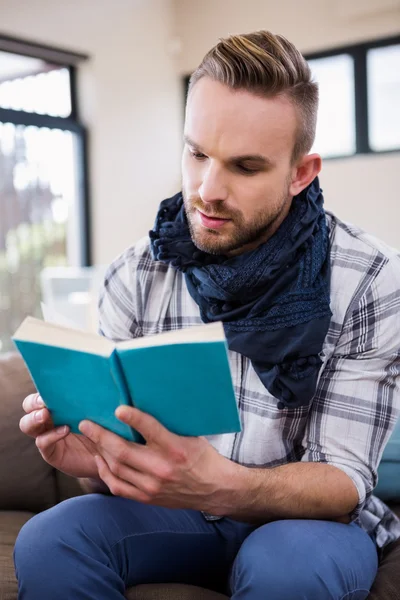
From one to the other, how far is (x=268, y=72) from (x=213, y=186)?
0.22 m

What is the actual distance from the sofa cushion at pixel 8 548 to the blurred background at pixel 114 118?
3240 mm

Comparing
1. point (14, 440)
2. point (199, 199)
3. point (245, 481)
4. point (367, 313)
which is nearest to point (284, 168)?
point (199, 199)

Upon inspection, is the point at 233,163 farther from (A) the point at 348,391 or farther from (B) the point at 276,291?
(A) the point at 348,391

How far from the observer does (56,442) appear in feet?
3.38

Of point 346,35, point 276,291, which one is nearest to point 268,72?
point 276,291

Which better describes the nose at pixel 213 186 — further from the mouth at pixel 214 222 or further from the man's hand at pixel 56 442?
the man's hand at pixel 56 442

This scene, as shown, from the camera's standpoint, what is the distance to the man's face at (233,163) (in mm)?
1137

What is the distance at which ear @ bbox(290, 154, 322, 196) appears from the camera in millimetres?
1257

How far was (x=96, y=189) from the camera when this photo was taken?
528 centimetres

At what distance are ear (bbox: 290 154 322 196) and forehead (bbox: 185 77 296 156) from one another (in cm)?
9

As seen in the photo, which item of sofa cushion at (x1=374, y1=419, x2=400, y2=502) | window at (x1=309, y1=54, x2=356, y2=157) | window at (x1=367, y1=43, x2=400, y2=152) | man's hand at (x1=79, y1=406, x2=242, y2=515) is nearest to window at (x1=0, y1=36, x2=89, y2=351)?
window at (x1=309, y1=54, x2=356, y2=157)

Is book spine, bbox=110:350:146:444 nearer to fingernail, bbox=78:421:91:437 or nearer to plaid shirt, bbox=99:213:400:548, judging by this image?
fingernail, bbox=78:421:91:437

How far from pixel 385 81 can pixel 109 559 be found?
4640 millimetres

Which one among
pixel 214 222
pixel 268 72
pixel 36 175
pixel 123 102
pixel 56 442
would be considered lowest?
pixel 56 442
